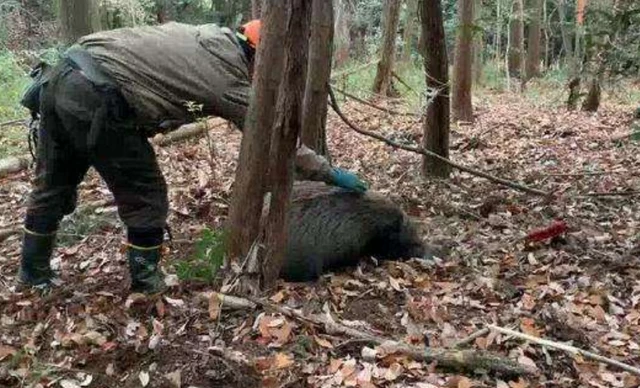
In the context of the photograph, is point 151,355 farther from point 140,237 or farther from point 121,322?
point 140,237

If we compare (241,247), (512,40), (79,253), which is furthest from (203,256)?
(512,40)

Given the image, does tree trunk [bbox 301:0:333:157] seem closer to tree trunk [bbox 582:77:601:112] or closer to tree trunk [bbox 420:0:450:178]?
tree trunk [bbox 420:0:450:178]

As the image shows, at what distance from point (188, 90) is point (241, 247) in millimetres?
898

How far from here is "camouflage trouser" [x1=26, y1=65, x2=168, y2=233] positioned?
391cm

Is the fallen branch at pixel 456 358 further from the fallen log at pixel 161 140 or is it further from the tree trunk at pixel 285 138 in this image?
the fallen log at pixel 161 140

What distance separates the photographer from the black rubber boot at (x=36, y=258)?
14.4 feet

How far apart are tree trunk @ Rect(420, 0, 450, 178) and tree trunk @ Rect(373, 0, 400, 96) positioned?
6424 mm

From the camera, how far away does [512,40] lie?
73.1 feet

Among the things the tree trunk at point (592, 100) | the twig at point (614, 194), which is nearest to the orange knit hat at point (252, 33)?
the twig at point (614, 194)

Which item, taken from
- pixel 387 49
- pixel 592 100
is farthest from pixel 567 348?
pixel 387 49

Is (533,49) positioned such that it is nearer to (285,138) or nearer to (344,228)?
(344,228)

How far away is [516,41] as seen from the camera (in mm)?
22359

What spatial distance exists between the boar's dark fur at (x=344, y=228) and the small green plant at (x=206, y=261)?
27.2 inches

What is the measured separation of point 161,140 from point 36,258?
441 centimetres
